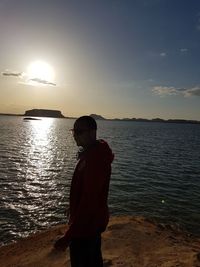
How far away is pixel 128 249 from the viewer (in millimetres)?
10688

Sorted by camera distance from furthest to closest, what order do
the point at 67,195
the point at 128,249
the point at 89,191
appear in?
the point at 67,195 < the point at 128,249 < the point at 89,191

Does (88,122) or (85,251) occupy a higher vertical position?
(88,122)

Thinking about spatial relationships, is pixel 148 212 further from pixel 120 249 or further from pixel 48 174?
pixel 48 174

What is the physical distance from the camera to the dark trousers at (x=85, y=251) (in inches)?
204

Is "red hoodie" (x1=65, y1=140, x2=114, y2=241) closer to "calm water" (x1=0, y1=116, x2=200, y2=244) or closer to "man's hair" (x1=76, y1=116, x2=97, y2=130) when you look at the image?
"man's hair" (x1=76, y1=116, x2=97, y2=130)

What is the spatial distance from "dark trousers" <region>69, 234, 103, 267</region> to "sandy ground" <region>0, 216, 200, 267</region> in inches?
170

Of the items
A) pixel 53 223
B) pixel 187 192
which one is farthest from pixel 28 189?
pixel 187 192

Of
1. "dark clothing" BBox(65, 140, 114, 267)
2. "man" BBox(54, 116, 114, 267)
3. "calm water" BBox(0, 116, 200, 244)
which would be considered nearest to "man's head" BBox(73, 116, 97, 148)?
"man" BBox(54, 116, 114, 267)

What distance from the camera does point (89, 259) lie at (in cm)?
526

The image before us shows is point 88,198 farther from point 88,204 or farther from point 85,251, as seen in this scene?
point 85,251

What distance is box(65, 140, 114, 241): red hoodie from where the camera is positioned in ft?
15.8

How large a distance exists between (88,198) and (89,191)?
0.12 meters

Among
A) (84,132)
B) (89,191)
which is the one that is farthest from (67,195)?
(89,191)

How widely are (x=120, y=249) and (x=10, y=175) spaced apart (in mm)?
19259
